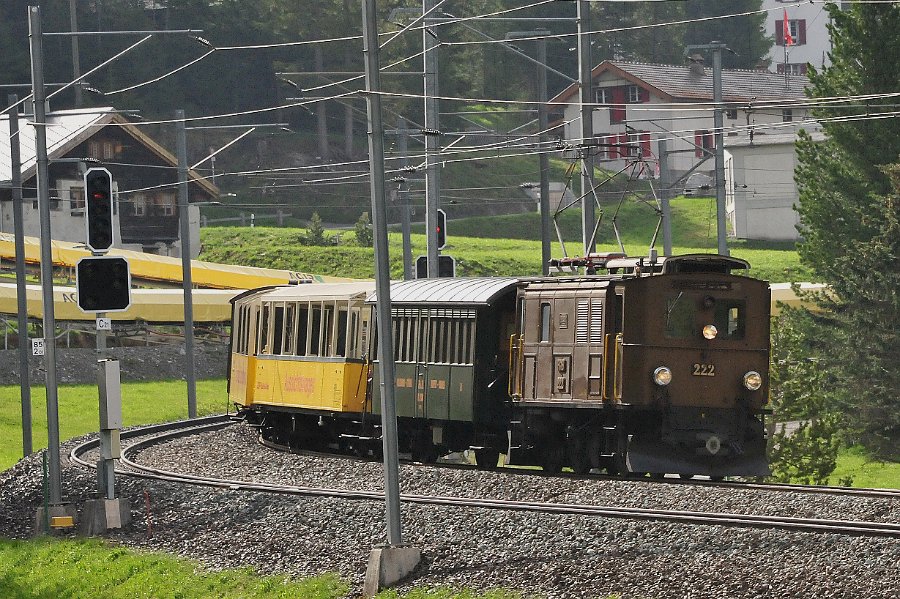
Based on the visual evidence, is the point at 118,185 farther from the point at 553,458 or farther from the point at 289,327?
the point at 553,458

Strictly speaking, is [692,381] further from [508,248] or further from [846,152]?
[508,248]

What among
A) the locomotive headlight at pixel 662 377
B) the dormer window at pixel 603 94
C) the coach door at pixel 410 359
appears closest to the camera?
the locomotive headlight at pixel 662 377

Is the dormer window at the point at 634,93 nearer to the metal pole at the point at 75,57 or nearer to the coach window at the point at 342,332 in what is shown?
the metal pole at the point at 75,57

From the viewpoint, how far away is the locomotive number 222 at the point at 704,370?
69.2 ft

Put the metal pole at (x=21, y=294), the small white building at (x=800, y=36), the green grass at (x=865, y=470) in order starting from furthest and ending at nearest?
the small white building at (x=800, y=36), the metal pole at (x=21, y=294), the green grass at (x=865, y=470)

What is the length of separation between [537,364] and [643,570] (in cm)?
850

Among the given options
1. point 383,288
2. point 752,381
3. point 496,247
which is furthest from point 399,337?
point 496,247

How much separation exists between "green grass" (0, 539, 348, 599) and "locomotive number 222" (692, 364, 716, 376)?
22.7ft

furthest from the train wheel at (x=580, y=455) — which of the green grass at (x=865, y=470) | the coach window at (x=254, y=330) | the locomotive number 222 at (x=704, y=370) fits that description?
the green grass at (x=865, y=470)

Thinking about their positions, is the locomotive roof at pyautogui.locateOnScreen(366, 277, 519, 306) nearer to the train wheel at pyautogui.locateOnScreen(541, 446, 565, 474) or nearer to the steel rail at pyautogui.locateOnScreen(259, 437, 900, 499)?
the train wheel at pyautogui.locateOnScreen(541, 446, 565, 474)

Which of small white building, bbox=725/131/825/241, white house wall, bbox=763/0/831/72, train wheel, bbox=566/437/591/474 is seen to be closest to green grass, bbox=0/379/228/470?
train wheel, bbox=566/437/591/474

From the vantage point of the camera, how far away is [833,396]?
1435 inches

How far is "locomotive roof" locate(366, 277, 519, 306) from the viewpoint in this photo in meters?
23.8

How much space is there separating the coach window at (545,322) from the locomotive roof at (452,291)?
4.34 feet
